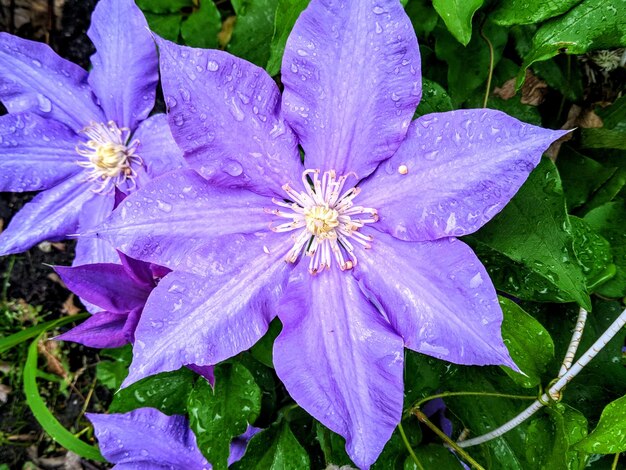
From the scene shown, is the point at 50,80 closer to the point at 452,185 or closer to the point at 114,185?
the point at 114,185

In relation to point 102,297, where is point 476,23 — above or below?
above

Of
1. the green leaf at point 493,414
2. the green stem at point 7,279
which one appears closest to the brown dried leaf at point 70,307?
the green stem at point 7,279

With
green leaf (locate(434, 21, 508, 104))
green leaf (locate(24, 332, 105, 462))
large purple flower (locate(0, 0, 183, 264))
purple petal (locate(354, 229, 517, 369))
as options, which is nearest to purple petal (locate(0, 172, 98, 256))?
large purple flower (locate(0, 0, 183, 264))

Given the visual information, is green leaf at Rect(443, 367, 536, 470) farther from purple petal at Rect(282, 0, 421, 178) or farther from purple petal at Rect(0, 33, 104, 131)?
purple petal at Rect(0, 33, 104, 131)

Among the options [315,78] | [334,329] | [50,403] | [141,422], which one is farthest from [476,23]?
[50,403]

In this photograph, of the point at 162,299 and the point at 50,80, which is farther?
the point at 50,80

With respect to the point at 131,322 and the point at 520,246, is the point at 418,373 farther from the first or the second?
the point at 131,322

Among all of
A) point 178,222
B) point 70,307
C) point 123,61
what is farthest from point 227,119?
point 70,307
